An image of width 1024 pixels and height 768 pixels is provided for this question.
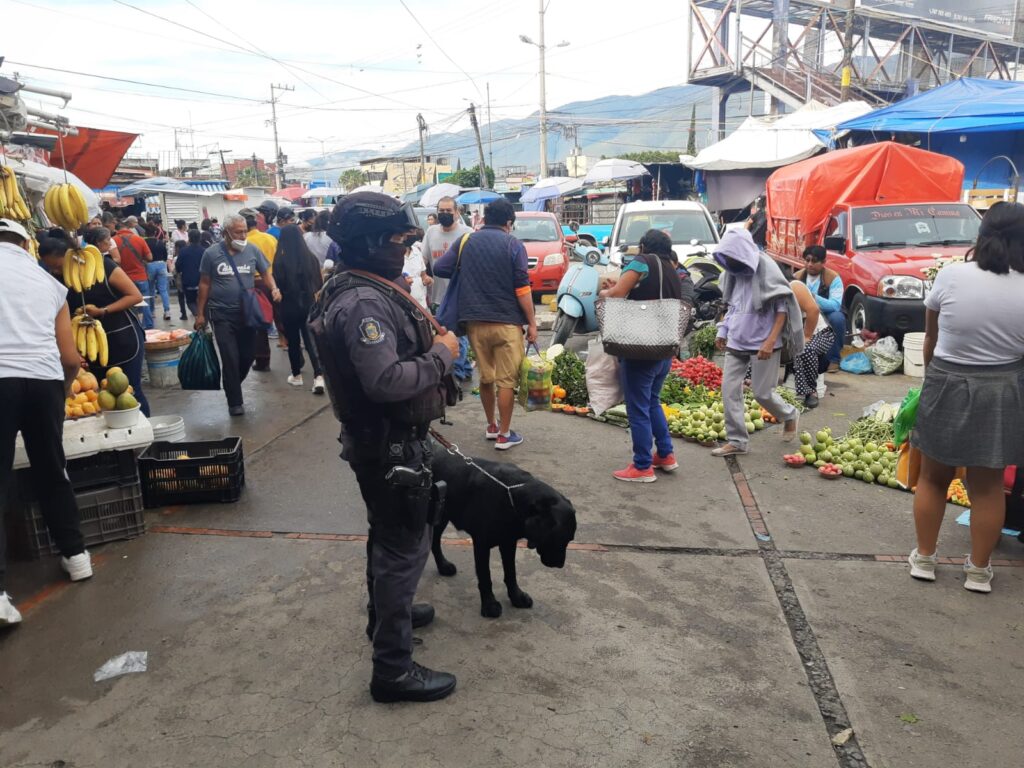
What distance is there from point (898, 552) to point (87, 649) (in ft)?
14.3

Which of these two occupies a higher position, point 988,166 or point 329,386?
point 988,166

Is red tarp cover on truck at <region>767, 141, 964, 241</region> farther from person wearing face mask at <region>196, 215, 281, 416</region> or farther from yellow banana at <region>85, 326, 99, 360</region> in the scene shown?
yellow banana at <region>85, 326, 99, 360</region>

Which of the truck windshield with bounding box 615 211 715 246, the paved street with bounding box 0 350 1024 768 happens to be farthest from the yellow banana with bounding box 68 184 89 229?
the truck windshield with bounding box 615 211 715 246

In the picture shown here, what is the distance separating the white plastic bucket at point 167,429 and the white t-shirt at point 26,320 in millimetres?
1850

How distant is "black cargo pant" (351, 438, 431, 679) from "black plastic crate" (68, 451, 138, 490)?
232 centimetres

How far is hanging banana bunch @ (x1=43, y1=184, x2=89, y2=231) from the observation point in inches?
223

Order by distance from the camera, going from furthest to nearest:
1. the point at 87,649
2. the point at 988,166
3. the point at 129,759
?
the point at 988,166, the point at 87,649, the point at 129,759

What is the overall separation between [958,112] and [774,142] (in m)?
5.99

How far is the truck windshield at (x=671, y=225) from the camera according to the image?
45.1ft

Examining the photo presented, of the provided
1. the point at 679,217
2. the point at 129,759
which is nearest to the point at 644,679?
the point at 129,759

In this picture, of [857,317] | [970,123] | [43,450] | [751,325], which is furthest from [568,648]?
[970,123]

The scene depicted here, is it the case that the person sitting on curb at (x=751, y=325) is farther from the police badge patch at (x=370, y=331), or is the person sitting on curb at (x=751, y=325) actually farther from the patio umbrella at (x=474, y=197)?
the patio umbrella at (x=474, y=197)

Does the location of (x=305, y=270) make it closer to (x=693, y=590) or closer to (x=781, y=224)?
(x=693, y=590)

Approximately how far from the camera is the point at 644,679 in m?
3.21
